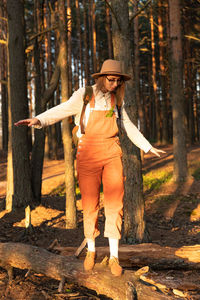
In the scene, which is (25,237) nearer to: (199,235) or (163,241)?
(163,241)

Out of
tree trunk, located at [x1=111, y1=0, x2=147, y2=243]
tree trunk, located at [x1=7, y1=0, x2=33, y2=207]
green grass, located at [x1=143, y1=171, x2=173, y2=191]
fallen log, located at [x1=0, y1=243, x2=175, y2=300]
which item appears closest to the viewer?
fallen log, located at [x1=0, y1=243, x2=175, y2=300]

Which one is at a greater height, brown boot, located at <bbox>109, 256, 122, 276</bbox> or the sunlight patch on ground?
brown boot, located at <bbox>109, 256, 122, 276</bbox>

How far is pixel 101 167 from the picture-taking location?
472cm

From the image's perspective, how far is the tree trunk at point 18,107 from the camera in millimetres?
11703

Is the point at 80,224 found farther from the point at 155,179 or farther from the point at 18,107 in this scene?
the point at 155,179

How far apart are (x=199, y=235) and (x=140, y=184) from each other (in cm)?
279

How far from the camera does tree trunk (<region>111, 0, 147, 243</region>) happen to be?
833 cm

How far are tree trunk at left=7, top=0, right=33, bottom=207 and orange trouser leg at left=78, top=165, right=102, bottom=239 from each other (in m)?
7.30

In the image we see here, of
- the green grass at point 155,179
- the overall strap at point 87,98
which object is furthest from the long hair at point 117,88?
the green grass at point 155,179

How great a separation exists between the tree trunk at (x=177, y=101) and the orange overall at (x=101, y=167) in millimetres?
11182

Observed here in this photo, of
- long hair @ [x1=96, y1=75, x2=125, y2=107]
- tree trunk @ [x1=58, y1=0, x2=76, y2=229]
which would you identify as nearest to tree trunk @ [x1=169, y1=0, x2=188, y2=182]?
tree trunk @ [x1=58, y1=0, x2=76, y2=229]

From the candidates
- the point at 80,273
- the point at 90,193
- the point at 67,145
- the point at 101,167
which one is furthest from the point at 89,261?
the point at 67,145

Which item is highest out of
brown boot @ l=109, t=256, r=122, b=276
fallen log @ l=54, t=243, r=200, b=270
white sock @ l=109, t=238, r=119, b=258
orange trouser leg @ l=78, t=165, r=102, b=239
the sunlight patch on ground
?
orange trouser leg @ l=78, t=165, r=102, b=239

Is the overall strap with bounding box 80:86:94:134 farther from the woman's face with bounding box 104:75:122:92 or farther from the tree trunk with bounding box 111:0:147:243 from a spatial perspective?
the tree trunk with bounding box 111:0:147:243
